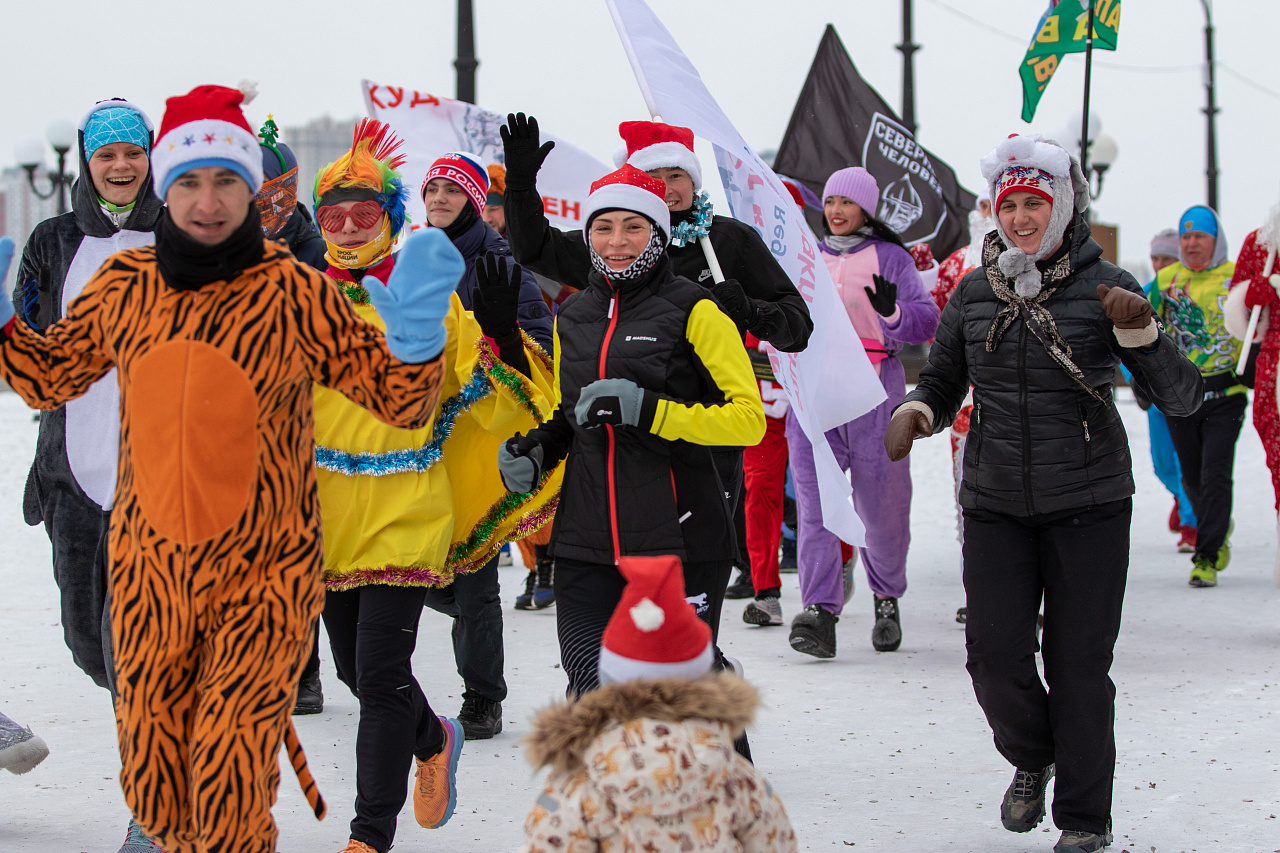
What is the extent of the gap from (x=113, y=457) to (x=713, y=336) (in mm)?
1782

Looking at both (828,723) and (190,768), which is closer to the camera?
(190,768)

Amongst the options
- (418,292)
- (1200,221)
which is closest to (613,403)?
(418,292)

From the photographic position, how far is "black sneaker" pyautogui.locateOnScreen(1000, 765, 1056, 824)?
4105 millimetres

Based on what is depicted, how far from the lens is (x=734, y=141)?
579cm

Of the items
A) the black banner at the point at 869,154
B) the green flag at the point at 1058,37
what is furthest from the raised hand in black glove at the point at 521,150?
the black banner at the point at 869,154

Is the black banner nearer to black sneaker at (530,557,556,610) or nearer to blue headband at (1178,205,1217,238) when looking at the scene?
blue headband at (1178,205,1217,238)

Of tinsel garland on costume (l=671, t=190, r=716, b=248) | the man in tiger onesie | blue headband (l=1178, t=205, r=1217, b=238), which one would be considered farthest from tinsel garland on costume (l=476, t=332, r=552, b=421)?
blue headband (l=1178, t=205, r=1217, b=238)

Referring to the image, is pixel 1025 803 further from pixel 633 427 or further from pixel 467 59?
pixel 467 59

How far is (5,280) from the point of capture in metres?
2.98

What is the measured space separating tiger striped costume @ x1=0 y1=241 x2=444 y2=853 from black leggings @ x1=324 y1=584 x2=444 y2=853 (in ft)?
2.69

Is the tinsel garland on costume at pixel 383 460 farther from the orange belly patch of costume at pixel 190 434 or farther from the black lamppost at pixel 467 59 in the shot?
the black lamppost at pixel 467 59

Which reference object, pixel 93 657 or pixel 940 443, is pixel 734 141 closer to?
pixel 93 657

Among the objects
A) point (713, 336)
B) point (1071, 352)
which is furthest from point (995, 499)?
point (713, 336)

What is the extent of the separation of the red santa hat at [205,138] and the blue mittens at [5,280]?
1.12ft
